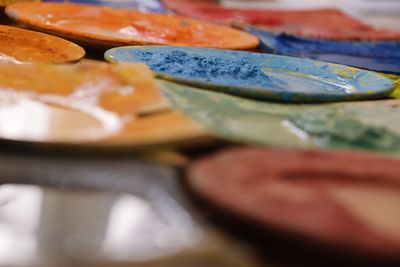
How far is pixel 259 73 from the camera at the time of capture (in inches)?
41.2

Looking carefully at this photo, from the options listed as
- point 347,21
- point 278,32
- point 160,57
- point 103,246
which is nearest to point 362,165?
point 103,246

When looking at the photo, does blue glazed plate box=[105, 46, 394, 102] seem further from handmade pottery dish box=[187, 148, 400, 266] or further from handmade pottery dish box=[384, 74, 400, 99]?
handmade pottery dish box=[187, 148, 400, 266]

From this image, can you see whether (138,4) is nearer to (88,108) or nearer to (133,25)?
(133,25)

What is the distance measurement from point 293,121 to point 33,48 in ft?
2.09

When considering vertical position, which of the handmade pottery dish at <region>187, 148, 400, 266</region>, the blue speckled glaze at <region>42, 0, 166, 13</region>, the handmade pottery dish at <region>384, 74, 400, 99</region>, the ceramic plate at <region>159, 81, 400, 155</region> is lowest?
the blue speckled glaze at <region>42, 0, 166, 13</region>

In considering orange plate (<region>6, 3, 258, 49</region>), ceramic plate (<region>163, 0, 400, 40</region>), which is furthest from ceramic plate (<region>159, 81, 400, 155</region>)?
ceramic plate (<region>163, 0, 400, 40</region>)

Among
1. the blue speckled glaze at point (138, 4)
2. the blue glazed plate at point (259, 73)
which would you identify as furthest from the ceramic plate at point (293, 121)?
Result: the blue speckled glaze at point (138, 4)

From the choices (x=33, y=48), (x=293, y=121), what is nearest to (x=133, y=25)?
(x=33, y=48)

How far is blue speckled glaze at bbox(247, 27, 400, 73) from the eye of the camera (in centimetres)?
140

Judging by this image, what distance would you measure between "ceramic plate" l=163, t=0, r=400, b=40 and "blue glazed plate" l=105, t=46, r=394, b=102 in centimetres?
71

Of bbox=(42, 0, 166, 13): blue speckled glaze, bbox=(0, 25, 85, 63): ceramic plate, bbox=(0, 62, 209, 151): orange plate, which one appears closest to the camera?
bbox=(0, 62, 209, 151): orange plate

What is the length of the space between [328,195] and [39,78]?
430mm

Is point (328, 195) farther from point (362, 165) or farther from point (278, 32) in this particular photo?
point (278, 32)

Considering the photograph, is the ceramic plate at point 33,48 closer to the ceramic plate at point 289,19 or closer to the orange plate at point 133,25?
→ the orange plate at point 133,25
